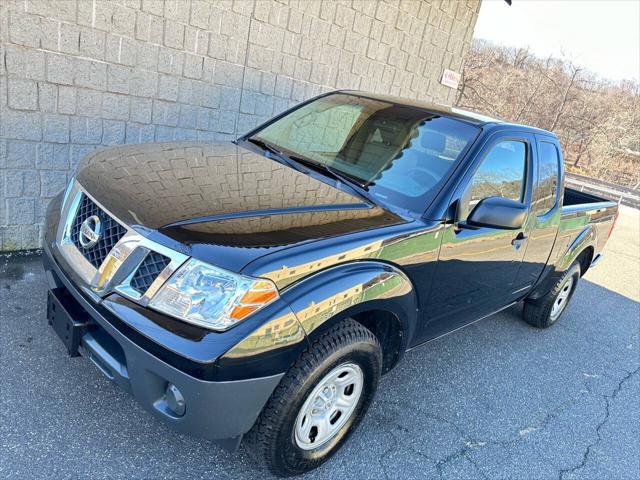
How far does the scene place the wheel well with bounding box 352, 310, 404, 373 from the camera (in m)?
2.66

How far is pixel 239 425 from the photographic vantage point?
2.08m

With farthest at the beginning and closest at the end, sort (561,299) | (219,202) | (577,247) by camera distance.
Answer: (561,299)
(577,247)
(219,202)

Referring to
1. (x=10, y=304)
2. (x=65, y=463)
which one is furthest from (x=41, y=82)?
(x=65, y=463)

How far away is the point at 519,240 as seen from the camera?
3510 mm

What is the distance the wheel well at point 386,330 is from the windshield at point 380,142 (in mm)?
618

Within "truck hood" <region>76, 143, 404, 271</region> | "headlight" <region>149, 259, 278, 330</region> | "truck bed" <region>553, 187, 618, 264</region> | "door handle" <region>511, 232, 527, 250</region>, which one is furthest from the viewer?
"truck bed" <region>553, 187, 618, 264</region>

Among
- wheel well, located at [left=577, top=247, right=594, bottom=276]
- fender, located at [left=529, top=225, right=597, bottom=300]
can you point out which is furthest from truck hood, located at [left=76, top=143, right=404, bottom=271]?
wheel well, located at [left=577, top=247, right=594, bottom=276]

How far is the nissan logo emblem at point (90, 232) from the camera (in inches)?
90.0

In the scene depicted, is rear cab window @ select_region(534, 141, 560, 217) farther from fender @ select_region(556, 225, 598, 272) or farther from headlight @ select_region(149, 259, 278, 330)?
headlight @ select_region(149, 259, 278, 330)

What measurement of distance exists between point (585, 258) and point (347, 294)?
3.84 metres

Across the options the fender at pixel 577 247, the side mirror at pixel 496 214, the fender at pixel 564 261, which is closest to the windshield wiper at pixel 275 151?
the side mirror at pixel 496 214

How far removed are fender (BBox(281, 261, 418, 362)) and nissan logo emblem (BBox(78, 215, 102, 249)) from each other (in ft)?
3.07

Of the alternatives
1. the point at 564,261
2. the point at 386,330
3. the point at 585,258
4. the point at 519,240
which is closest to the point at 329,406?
the point at 386,330

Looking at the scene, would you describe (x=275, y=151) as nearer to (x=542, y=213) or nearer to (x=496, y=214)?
(x=496, y=214)
